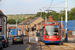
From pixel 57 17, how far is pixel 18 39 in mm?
88945

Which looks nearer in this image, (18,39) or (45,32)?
(45,32)

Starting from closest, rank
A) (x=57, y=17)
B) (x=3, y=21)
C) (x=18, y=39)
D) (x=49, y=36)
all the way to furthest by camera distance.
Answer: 1. (x=49, y=36)
2. (x=18, y=39)
3. (x=3, y=21)
4. (x=57, y=17)

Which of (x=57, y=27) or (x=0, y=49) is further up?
(x=57, y=27)

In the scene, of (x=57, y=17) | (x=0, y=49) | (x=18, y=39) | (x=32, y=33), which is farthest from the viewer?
(x=57, y=17)

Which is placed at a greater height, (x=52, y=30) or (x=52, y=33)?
(x=52, y=30)

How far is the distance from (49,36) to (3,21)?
128 ft

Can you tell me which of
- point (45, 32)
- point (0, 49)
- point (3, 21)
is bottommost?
point (0, 49)

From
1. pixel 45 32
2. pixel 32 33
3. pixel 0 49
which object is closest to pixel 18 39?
pixel 45 32

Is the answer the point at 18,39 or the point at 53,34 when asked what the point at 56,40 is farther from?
the point at 18,39

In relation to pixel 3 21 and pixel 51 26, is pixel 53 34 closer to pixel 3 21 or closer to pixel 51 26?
pixel 51 26

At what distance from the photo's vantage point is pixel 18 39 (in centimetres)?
3112

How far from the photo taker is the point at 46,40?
2534 cm

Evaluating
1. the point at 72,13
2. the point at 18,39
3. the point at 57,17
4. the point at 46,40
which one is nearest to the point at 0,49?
the point at 46,40

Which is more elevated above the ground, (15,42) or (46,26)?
(46,26)
